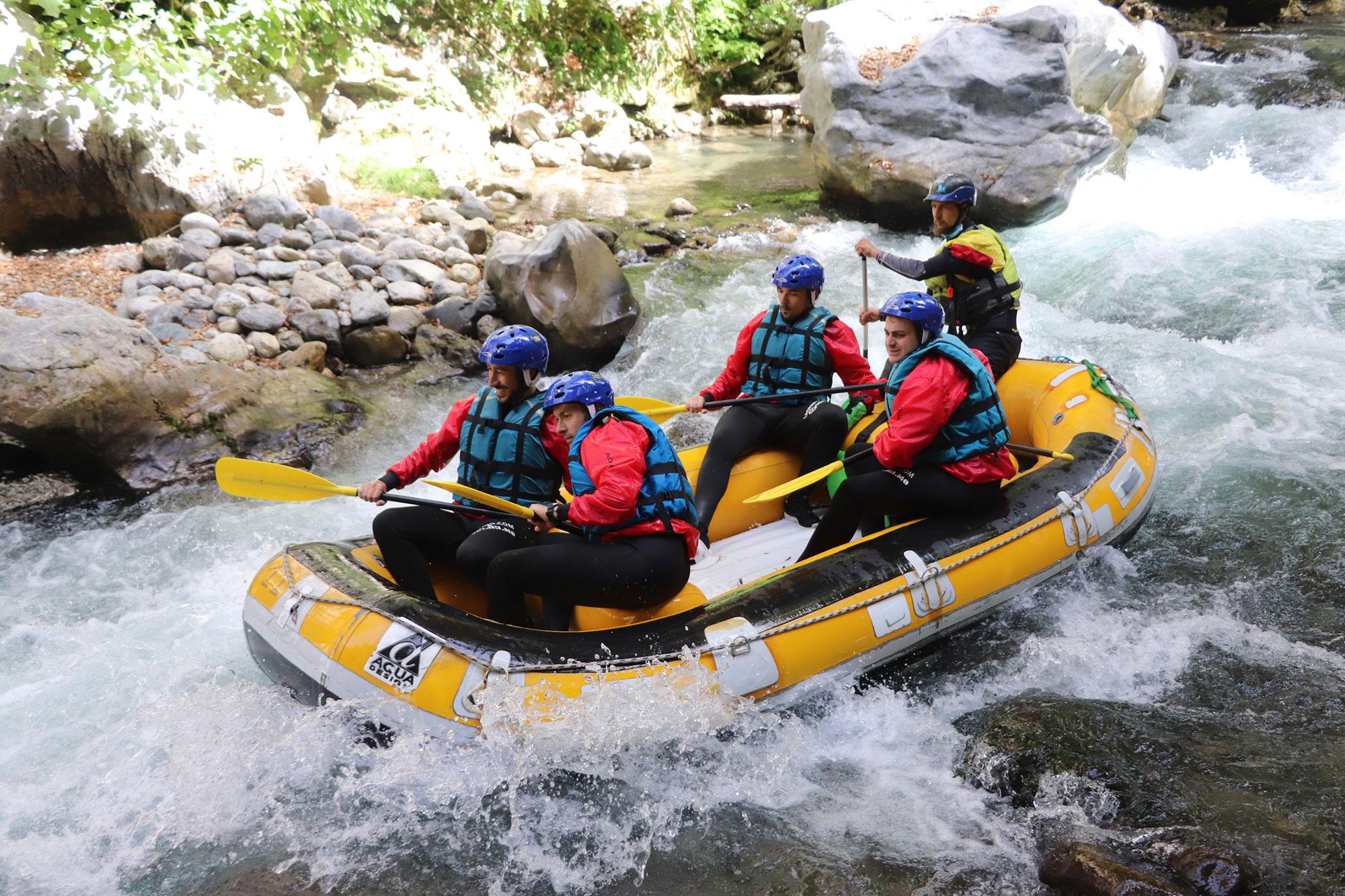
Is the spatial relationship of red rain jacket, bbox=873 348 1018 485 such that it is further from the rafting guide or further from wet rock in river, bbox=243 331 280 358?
wet rock in river, bbox=243 331 280 358

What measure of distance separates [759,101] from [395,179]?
692cm

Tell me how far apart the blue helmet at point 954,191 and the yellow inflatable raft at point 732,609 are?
1.30 meters

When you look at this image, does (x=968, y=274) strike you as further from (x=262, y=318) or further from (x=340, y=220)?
(x=340, y=220)

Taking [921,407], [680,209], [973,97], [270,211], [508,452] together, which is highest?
[973,97]

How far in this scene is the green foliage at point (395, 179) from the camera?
32.0ft

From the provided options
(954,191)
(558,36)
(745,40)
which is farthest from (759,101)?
(954,191)

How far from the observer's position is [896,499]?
12.8 feet

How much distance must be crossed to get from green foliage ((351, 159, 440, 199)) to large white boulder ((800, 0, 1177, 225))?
3.93 meters

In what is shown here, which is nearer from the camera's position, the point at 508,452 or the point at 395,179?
the point at 508,452

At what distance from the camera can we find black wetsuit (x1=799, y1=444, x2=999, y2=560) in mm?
3865

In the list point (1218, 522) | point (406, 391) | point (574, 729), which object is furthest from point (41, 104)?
point (1218, 522)

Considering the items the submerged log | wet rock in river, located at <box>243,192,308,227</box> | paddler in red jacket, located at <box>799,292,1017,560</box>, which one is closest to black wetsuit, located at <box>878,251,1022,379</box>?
paddler in red jacket, located at <box>799,292,1017,560</box>

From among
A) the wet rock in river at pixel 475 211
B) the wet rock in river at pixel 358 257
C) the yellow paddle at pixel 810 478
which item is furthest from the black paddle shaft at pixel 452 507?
the wet rock in river at pixel 475 211

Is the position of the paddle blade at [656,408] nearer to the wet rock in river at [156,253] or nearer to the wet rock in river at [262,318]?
the wet rock in river at [262,318]
